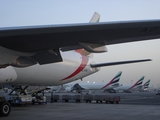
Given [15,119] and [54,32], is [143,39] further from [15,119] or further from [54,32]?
[15,119]

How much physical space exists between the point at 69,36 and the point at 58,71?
12.9 meters

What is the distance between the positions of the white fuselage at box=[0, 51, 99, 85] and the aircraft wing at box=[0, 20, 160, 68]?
8.08m

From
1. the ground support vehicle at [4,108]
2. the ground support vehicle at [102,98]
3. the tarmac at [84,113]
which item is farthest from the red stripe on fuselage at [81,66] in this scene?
the ground support vehicle at [4,108]

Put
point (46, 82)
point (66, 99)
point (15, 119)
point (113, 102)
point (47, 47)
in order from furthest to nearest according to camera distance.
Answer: point (66, 99) → point (113, 102) → point (46, 82) → point (15, 119) → point (47, 47)

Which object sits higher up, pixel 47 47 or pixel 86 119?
pixel 47 47

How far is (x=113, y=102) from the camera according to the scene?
2902cm

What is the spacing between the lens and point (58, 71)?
70.3 feet

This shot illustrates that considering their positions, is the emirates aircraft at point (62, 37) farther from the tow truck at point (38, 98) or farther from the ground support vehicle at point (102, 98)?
the ground support vehicle at point (102, 98)

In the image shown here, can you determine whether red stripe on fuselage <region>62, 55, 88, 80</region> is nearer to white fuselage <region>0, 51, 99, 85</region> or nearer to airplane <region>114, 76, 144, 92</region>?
white fuselage <region>0, 51, 99, 85</region>

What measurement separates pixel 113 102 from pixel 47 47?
20.3 m

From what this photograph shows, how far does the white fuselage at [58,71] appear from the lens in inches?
757

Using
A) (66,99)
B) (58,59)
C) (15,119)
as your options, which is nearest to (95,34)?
(58,59)

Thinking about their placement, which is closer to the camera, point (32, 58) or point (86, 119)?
point (32, 58)

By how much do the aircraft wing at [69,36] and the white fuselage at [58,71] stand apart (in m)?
8.08
